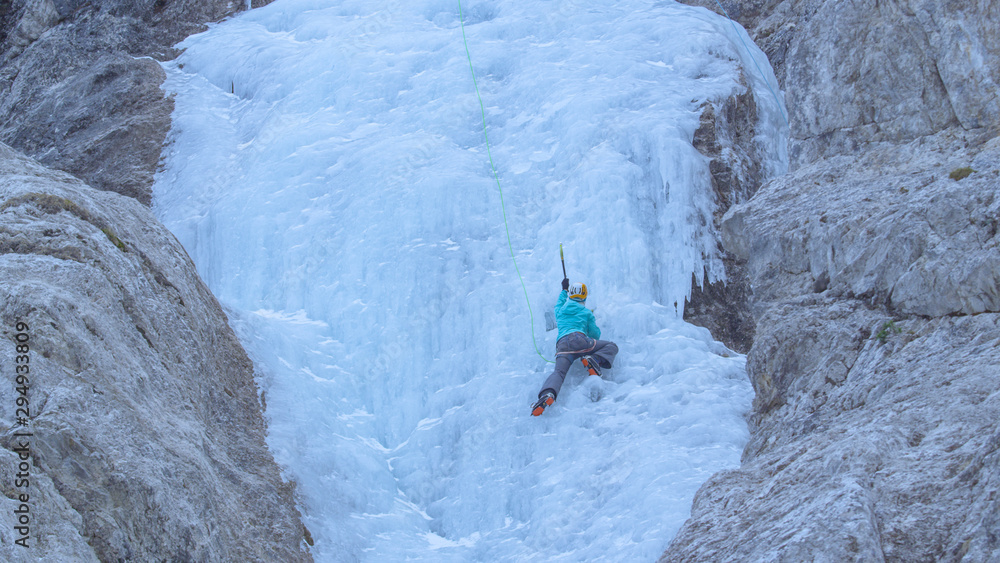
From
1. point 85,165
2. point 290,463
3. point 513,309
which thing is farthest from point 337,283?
point 85,165

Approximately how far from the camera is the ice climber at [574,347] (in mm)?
8516

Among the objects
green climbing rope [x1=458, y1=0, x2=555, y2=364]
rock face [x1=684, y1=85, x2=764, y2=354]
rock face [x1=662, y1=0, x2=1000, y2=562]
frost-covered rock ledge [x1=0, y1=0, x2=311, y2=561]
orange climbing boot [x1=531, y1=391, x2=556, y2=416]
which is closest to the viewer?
rock face [x1=662, y1=0, x2=1000, y2=562]

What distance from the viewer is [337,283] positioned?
10422 millimetres

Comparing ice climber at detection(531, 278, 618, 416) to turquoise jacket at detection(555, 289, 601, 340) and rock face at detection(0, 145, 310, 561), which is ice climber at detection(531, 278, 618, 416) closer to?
turquoise jacket at detection(555, 289, 601, 340)

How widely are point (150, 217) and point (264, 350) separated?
6.17 feet

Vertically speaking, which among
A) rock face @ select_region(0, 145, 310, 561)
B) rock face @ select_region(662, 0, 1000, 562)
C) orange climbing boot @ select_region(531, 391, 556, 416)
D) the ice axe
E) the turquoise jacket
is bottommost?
orange climbing boot @ select_region(531, 391, 556, 416)

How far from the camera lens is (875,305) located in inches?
264

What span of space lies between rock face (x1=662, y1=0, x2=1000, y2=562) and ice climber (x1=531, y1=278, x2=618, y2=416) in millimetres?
1658

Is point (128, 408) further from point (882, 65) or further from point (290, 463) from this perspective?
point (882, 65)

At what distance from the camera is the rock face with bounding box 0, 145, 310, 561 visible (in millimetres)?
5070

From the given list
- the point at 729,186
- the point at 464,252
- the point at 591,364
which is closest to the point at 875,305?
the point at 591,364

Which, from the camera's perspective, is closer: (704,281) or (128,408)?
(128,408)

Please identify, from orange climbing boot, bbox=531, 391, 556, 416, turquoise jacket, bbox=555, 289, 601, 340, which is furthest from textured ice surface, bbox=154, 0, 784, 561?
turquoise jacket, bbox=555, 289, 601, 340

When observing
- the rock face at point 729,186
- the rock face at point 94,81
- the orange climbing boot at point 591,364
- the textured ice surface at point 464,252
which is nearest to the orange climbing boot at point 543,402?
the textured ice surface at point 464,252
